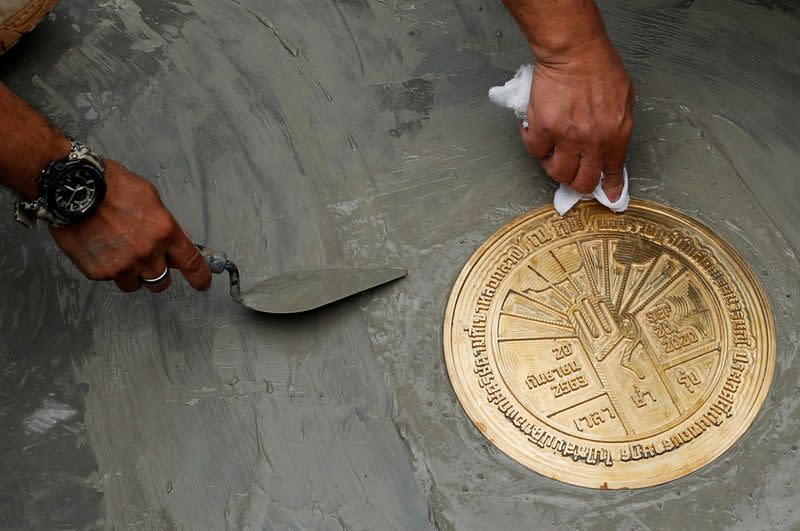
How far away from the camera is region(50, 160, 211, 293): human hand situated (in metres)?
1.75

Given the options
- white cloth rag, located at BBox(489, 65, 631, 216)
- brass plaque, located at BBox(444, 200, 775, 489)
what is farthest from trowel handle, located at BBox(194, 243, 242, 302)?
white cloth rag, located at BBox(489, 65, 631, 216)

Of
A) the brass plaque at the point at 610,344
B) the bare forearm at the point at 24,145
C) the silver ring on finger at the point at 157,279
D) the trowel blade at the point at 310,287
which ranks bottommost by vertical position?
the brass plaque at the point at 610,344

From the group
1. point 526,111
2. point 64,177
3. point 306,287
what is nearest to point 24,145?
point 64,177

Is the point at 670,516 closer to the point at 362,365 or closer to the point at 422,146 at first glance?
the point at 362,365

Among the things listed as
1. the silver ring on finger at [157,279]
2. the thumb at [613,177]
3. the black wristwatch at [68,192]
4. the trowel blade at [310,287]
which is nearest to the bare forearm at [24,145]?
the black wristwatch at [68,192]

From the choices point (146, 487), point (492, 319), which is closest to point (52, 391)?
point (146, 487)

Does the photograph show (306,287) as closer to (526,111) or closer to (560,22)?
(526,111)

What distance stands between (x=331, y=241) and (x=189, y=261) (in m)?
0.45

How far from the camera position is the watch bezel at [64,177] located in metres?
1.69

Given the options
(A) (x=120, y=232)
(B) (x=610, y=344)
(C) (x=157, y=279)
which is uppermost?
(A) (x=120, y=232)

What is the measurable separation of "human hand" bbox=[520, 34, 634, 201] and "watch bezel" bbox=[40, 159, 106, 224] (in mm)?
995

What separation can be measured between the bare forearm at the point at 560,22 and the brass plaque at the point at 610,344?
0.43m

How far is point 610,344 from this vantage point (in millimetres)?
2051

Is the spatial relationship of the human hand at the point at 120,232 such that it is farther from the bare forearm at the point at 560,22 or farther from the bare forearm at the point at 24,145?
the bare forearm at the point at 560,22
